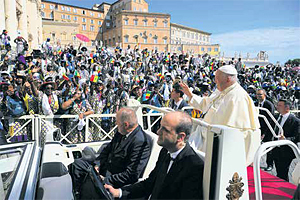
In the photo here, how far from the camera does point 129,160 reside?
3.17 m

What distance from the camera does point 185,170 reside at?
2162 mm

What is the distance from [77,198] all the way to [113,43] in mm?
79436

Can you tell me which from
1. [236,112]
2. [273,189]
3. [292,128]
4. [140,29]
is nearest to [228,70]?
[236,112]

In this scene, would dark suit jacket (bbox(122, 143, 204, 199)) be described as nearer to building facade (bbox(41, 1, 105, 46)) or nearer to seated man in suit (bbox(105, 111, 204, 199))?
seated man in suit (bbox(105, 111, 204, 199))

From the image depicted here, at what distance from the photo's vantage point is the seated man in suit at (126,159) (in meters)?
3.00

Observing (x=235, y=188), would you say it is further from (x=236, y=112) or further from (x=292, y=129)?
(x=292, y=129)

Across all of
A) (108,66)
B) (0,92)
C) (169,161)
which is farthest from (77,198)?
(108,66)

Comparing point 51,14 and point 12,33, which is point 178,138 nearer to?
point 12,33

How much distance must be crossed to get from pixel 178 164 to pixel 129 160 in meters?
1.10

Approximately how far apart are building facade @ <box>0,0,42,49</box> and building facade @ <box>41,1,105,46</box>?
62.0 ft

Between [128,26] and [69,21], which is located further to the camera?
[69,21]

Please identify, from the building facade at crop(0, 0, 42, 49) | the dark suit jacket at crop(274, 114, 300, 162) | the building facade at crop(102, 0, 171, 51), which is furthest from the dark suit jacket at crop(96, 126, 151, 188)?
the building facade at crop(102, 0, 171, 51)

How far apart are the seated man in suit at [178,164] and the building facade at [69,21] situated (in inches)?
2562

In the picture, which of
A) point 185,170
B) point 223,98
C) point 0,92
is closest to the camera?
point 185,170
